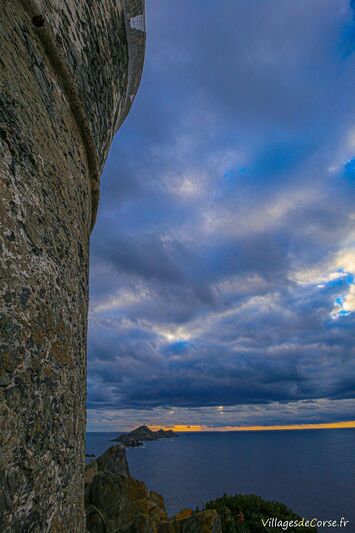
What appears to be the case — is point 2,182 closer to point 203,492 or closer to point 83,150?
point 83,150

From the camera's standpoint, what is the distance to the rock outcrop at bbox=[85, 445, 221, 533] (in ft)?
29.5

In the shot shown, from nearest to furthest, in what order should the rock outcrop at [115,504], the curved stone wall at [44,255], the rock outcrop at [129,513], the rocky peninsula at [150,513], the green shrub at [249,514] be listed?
1. the curved stone wall at [44,255]
2. the rock outcrop at [129,513]
3. the rocky peninsula at [150,513]
4. the rock outcrop at [115,504]
5. the green shrub at [249,514]

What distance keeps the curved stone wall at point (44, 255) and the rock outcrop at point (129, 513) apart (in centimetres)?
798

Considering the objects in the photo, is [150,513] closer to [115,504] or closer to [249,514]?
[115,504]

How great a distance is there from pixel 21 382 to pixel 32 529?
88cm

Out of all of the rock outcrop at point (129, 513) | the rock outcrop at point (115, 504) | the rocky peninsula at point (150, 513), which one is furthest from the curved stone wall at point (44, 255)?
the rock outcrop at point (115, 504)

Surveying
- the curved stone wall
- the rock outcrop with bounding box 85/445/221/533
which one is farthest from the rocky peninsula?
the curved stone wall

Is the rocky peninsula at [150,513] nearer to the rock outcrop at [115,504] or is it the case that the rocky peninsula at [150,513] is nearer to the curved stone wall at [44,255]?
the rock outcrop at [115,504]

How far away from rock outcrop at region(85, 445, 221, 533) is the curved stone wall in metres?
7.98

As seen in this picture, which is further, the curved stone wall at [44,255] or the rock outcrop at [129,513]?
the rock outcrop at [129,513]

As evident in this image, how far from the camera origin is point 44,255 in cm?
239

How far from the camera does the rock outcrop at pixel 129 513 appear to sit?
899 centimetres

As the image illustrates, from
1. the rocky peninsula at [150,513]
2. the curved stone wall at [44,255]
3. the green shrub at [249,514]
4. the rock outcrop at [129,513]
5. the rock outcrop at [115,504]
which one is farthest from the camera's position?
the green shrub at [249,514]

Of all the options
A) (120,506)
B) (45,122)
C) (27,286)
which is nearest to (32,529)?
(27,286)
